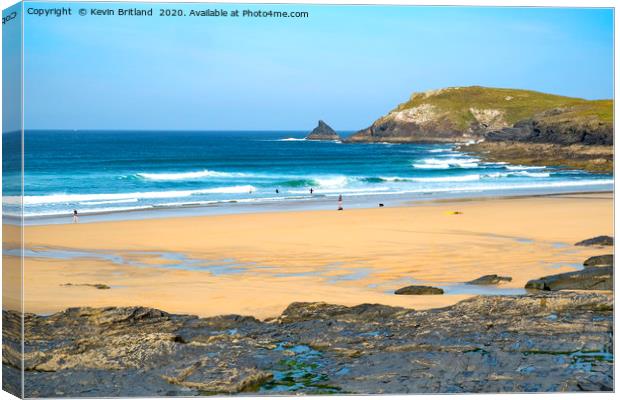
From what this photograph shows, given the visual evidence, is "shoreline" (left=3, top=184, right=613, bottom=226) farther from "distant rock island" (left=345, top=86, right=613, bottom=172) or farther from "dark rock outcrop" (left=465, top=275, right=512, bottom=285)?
"dark rock outcrop" (left=465, top=275, right=512, bottom=285)

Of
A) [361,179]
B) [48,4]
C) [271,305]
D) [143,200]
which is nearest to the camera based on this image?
[48,4]

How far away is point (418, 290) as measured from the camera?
570 inches

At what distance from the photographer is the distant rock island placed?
16.8m

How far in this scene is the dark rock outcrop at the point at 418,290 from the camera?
1445 centimetres

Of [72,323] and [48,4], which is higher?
[48,4]

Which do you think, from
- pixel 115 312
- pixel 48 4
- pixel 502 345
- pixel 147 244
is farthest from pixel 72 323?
pixel 147 244

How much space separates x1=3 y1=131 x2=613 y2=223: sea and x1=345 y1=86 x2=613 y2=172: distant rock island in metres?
1.43

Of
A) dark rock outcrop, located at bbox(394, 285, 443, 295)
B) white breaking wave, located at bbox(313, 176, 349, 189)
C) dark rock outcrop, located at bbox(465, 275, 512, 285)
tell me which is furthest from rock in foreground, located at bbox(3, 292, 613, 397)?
white breaking wave, located at bbox(313, 176, 349, 189)

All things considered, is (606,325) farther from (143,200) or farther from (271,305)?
(143,200)

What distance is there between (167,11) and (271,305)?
4.52 m

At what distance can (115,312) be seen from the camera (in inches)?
432

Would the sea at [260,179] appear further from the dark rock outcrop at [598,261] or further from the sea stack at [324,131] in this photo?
the dark rock outcrop at [598,261]

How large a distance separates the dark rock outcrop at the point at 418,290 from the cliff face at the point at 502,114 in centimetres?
264

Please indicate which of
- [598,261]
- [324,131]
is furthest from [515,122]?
[324,131]
